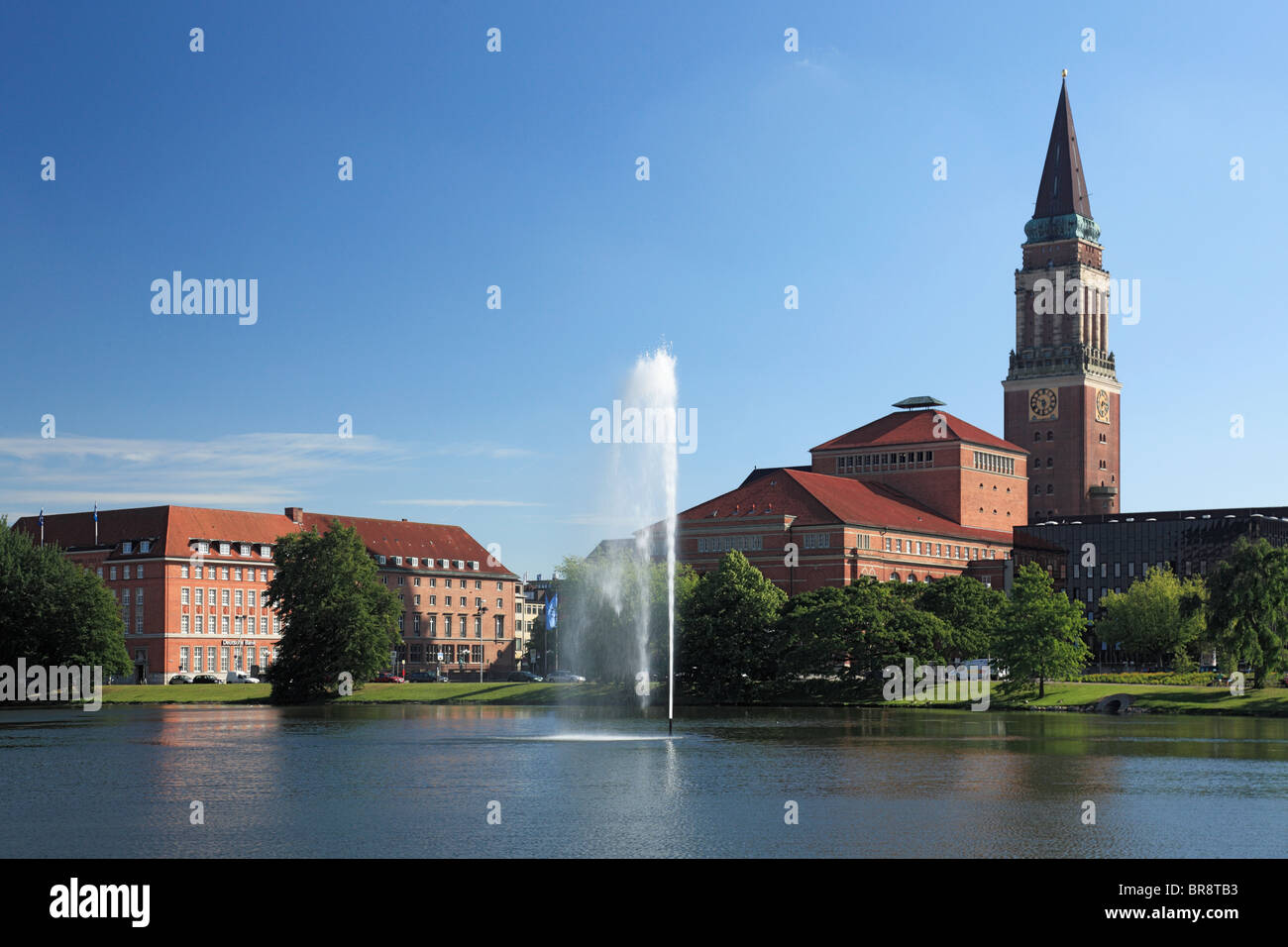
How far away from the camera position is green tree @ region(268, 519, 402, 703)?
4451 inches

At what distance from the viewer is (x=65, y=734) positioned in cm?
7475

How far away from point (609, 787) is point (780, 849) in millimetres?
13405

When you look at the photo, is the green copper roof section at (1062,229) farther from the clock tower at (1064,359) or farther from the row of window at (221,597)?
the row of window at (221,597)

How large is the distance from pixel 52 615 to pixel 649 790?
242ft

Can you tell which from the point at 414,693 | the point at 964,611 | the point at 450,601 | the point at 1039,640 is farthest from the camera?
the point at 450,601

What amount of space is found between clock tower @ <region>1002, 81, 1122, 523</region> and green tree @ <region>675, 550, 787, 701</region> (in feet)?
293

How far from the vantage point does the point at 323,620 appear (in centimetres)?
11312

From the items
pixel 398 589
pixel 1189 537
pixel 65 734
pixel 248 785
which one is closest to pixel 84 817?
pixel 248 785

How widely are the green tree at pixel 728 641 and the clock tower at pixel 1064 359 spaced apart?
89.4 meters

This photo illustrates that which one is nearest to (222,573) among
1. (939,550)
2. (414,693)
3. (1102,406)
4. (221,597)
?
(221,597)

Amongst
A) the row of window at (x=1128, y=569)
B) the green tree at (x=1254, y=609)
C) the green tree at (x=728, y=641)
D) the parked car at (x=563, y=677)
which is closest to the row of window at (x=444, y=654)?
the parked car at (x=563, y=677)

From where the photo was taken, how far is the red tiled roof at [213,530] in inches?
5896

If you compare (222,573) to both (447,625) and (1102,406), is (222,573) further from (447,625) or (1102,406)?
(1102,406)
